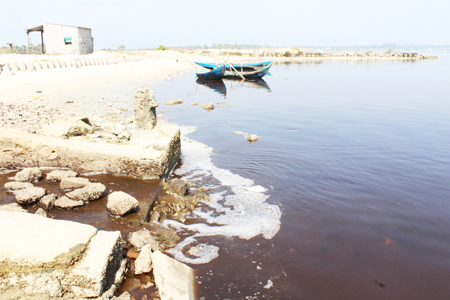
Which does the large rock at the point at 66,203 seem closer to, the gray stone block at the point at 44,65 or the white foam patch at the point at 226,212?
the white foam patch at the point at 226,212

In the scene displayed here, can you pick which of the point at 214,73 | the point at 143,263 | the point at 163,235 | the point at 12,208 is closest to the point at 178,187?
the point at 163,235

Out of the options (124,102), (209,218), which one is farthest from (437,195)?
(124,102)

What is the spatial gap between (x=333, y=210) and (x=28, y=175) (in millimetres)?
5231

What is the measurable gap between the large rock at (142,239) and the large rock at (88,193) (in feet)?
3.98

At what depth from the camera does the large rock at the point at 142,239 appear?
3.95m

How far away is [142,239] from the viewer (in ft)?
13.2

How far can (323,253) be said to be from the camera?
13.9ft

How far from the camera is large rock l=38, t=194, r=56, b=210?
4691 millimetres

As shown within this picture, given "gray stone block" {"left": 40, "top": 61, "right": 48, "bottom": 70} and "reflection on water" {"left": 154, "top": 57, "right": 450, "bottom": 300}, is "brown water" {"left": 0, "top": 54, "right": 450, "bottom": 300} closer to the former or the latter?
"reflection on water" {"left": 154, "top": 57, "right": 450, "bottom": 300}

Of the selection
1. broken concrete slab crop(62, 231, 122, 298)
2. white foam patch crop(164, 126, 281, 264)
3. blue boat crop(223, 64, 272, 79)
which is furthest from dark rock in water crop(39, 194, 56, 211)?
blue boat crop(223, 64, 272, 79)

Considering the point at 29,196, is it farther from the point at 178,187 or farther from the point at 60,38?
the point at 60,38

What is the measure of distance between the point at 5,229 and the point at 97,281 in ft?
3.34

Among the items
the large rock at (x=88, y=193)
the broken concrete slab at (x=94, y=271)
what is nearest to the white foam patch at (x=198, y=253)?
the broken concrete slab at (x=94, y=271)

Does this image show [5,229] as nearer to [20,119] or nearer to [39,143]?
[39,143]
